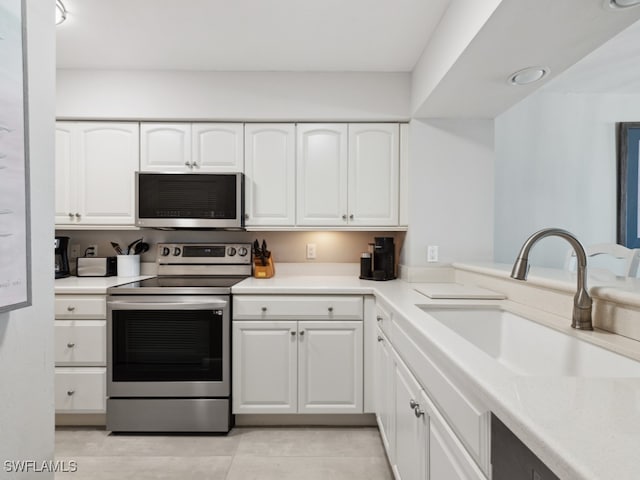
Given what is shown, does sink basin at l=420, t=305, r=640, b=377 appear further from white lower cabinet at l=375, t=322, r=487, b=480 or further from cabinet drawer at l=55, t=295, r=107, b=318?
cabinet drawer at l=55, t=295, r=107, b=318

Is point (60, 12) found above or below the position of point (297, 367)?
above

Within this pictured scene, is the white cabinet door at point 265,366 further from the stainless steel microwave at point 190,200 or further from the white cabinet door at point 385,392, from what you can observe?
the stainless steel microwave at point 190,200

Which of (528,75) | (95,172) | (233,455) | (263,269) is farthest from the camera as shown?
(263,269)

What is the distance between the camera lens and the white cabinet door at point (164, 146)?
8.75 ft

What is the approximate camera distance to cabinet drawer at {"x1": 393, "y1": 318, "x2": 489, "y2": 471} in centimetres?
80

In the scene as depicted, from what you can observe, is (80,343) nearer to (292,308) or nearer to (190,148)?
(292,308)

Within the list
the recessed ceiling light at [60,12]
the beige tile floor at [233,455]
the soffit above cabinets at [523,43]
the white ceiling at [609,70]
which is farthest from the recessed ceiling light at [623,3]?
the recessed ceiling light at [60,12]

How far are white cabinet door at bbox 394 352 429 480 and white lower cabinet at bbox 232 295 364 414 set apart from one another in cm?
69

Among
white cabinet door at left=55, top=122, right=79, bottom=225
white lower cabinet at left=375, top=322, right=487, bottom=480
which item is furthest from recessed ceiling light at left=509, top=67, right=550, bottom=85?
white cabinet door at left=55, top=122, right=79, bottom=225

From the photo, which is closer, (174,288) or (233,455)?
(233,455)

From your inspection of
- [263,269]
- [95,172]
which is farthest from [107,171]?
[263,269]

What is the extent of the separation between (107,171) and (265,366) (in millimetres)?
1736

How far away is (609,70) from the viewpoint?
104 inches

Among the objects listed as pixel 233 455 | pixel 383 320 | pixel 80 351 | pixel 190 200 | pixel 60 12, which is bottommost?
pixel 233 455
